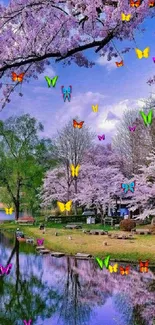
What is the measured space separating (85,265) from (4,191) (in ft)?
83.9

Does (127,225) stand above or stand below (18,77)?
below

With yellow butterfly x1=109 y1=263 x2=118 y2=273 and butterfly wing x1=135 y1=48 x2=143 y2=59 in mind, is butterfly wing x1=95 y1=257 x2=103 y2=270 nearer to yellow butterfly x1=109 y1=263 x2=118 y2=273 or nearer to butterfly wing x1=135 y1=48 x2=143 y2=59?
yellow butterfly x1=109 y1=263 x2=118 y2=273

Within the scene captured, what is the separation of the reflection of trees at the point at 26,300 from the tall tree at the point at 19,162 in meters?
24.4

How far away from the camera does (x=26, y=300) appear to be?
11688mm

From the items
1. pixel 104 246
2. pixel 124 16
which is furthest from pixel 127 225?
pixel 124 16

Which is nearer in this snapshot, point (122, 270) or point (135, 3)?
point (135, 3)

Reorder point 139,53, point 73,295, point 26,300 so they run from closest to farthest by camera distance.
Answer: point 139,53 < point 26,300 < point 73,295

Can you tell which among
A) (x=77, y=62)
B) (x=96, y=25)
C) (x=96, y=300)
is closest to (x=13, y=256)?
(x=96, y=300)

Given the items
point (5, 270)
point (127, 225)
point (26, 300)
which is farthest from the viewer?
point (127, 225)

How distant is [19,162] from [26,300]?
2703 cm

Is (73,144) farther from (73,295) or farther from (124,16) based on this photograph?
(124,16)

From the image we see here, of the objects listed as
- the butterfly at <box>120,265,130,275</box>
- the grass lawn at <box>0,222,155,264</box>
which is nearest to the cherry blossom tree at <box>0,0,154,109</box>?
the butterfly at <box>120,265,130,275</box>

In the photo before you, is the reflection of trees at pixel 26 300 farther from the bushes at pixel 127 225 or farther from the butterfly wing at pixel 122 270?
the bushes at pixel 127 225

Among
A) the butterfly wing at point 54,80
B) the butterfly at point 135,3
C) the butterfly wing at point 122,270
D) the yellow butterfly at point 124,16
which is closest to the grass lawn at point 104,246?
the butterfly wing at point 122,270
